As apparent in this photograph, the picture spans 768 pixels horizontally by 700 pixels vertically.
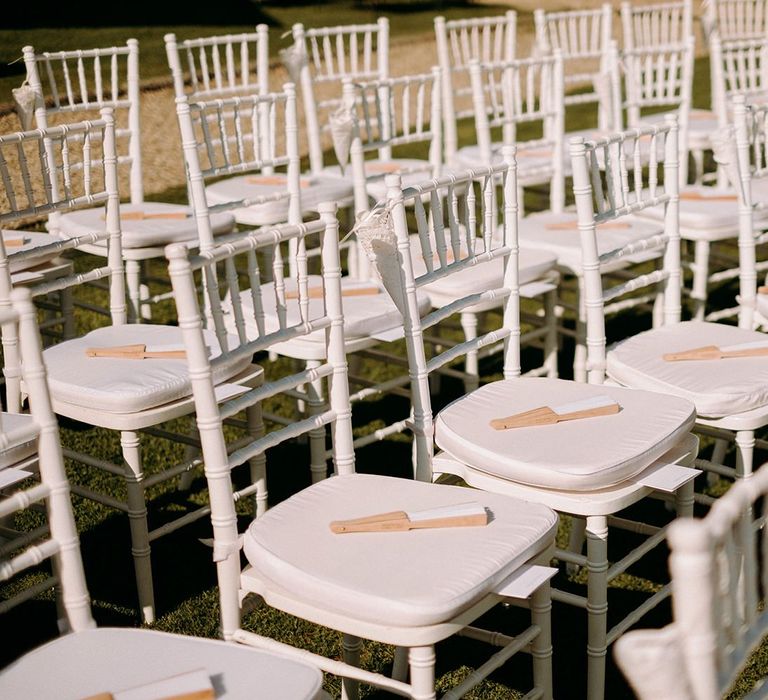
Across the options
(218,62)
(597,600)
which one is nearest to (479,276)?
(597,600)

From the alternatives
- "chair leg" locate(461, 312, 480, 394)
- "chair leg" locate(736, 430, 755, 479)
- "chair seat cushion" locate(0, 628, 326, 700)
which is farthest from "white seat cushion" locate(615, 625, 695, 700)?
"chair leg" locate(461, 312, 480, 394)

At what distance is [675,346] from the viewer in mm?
3000

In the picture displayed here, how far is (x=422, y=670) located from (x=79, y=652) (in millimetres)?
553

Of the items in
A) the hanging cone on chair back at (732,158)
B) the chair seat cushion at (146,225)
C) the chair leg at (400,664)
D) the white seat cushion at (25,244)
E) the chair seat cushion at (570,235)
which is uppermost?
the hanging cone on chair back at (732,158)

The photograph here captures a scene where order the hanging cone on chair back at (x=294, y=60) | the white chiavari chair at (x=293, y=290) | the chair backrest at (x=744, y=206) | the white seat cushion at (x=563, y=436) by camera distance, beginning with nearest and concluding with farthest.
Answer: the white seat cushion at (x=563, y=436)
the white chiavari chair at (x=293, y=290)
the chair backrest at (x=744, y=206)
the hanging cone on chair back at (x=294, y=60)

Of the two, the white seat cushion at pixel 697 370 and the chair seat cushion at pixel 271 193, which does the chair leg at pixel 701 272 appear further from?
the chair seat cushion at pixel 271 193

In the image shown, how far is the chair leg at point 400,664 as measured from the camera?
8.12 feet

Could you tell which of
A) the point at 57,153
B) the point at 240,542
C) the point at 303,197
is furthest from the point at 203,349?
the point at 57,153

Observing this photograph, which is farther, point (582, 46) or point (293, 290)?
point (582, 46)

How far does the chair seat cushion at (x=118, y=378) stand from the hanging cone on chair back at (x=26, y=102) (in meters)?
1.41

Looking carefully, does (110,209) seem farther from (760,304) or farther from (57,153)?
(57,153)

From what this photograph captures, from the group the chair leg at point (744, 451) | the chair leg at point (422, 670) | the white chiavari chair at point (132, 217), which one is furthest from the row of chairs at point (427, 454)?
the white chiavari chair at point (132, 217)

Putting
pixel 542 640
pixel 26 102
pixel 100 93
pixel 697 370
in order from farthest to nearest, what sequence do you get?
pixel 100 93 → pixel 26 102 → pixel 697 370 → pixel 542 640

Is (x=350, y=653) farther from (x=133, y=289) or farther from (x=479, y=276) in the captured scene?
(x=133, y=289)
